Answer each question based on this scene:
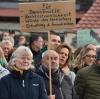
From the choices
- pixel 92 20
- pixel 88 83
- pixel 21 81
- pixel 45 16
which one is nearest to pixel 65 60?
pixel 45 16

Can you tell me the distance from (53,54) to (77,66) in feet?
3.32

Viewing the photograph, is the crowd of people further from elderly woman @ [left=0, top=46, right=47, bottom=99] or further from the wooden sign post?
the wooden sign post

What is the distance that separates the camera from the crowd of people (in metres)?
8.35

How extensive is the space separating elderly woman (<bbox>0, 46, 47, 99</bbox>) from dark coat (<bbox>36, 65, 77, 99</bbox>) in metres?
0.62

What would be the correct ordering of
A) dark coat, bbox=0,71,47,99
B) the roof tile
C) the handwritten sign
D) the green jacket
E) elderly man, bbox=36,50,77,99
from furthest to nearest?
the roof tile, the handwritten sign, elderly man, bbox=36,50,77,99, the green jacket, dark coat, bbox=0,71,47,99

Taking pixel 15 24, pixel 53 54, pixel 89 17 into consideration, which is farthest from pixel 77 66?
pixel 15 24

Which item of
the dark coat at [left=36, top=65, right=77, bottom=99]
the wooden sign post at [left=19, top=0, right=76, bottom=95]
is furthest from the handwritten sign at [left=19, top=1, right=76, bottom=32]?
the dark coat at [left=36, top=65, right=77, bottom=99]

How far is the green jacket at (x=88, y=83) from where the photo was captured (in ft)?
28.0

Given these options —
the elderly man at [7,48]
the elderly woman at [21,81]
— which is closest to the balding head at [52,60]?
the elderly woman at [21,81]

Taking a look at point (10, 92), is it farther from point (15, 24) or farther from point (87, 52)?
point (15, 24)

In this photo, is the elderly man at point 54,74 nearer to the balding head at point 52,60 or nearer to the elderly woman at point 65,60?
the balding head at point 52,60

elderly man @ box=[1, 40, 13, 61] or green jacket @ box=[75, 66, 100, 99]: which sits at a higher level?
elderly man @ box=[1, 40, 13, 61]

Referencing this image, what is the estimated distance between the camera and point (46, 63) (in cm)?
921

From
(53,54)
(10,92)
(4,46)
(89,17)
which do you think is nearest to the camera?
(10,92)
